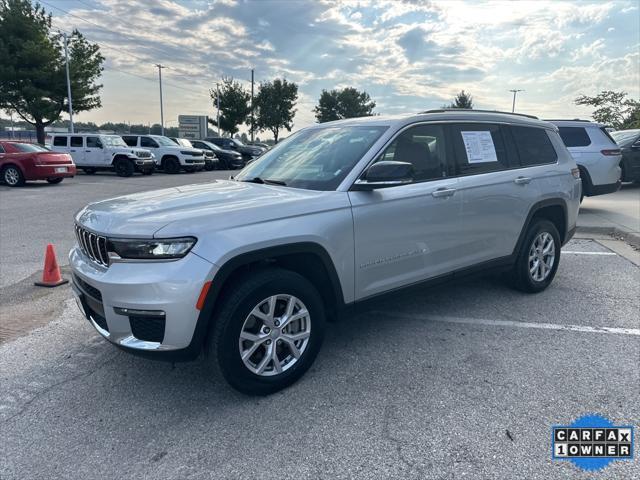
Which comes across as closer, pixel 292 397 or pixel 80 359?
pixel 292 397

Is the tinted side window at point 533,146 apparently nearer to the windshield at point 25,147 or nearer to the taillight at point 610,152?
the taillight at point 610,152

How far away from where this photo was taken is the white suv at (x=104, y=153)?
2055cm

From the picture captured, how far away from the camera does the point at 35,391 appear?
312cm

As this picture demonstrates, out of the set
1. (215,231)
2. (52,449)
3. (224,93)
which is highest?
(224,93)

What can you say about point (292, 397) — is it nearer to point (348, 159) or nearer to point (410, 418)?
point (410, 418)

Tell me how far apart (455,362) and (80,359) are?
9.35 feet

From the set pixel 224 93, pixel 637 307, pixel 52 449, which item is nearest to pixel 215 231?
pixel 52 449

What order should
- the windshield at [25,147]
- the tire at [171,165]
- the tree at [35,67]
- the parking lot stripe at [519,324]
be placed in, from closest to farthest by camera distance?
the parking lot stripe at [519,324] < the windshield at [25,147] < the tire at [171,165] < the tree at [35,67]

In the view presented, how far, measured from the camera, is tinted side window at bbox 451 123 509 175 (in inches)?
162

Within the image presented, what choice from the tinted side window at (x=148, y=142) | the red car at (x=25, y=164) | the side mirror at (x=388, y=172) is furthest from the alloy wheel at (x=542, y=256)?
the tinted side window at (x=148, y=142)

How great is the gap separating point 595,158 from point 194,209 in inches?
383

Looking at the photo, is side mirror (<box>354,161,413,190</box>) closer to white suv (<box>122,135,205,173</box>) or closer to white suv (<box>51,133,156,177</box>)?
white suv (<box>51,133,156,177</box>)

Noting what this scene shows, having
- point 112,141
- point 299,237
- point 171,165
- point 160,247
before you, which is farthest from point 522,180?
point 171,165

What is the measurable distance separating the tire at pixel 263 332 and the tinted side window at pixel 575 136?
30.3ft
